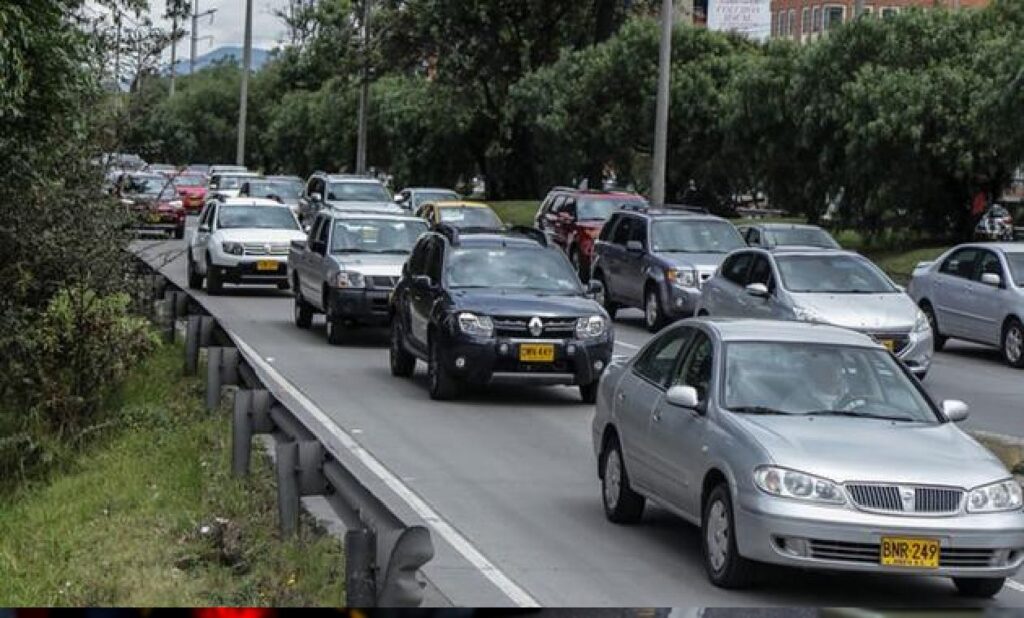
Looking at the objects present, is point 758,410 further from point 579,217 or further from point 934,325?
point 579,217

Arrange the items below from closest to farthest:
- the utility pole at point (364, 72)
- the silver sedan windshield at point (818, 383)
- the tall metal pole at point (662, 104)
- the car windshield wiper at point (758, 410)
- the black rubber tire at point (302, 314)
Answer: the car windshield wiper at point (758, 410) → the silver sedan windshield at point (818, 383) → the black rubber tire at point (302, 314) → the tall metal pole at point (662, 104) → the utility pole at point (364, 72)

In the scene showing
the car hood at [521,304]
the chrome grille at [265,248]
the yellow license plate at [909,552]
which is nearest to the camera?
the yellow license plate at [909,552]

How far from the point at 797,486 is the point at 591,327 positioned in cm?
921

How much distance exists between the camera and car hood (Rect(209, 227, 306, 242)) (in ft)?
105

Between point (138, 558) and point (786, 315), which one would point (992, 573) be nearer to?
point (138, 558)

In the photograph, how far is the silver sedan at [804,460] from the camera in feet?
31.7

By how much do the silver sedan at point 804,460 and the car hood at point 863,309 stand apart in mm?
8916

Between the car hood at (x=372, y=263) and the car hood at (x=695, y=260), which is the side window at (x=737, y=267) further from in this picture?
the car hood at (x=372, y=263)

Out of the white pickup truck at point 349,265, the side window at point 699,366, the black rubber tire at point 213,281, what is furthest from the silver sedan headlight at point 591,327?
the black rubber tire at point 213,281

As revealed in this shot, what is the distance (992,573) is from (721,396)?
6.53 ft

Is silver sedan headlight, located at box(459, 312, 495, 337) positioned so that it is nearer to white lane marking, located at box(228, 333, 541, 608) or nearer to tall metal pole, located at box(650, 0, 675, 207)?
white lane marking, located at box(228, 333, 541, 608)

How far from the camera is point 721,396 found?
11023mm

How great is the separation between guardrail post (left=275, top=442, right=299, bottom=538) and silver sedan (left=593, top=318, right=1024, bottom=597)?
2251 millimetres

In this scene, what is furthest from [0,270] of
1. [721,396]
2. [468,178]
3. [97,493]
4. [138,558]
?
[468,178]
